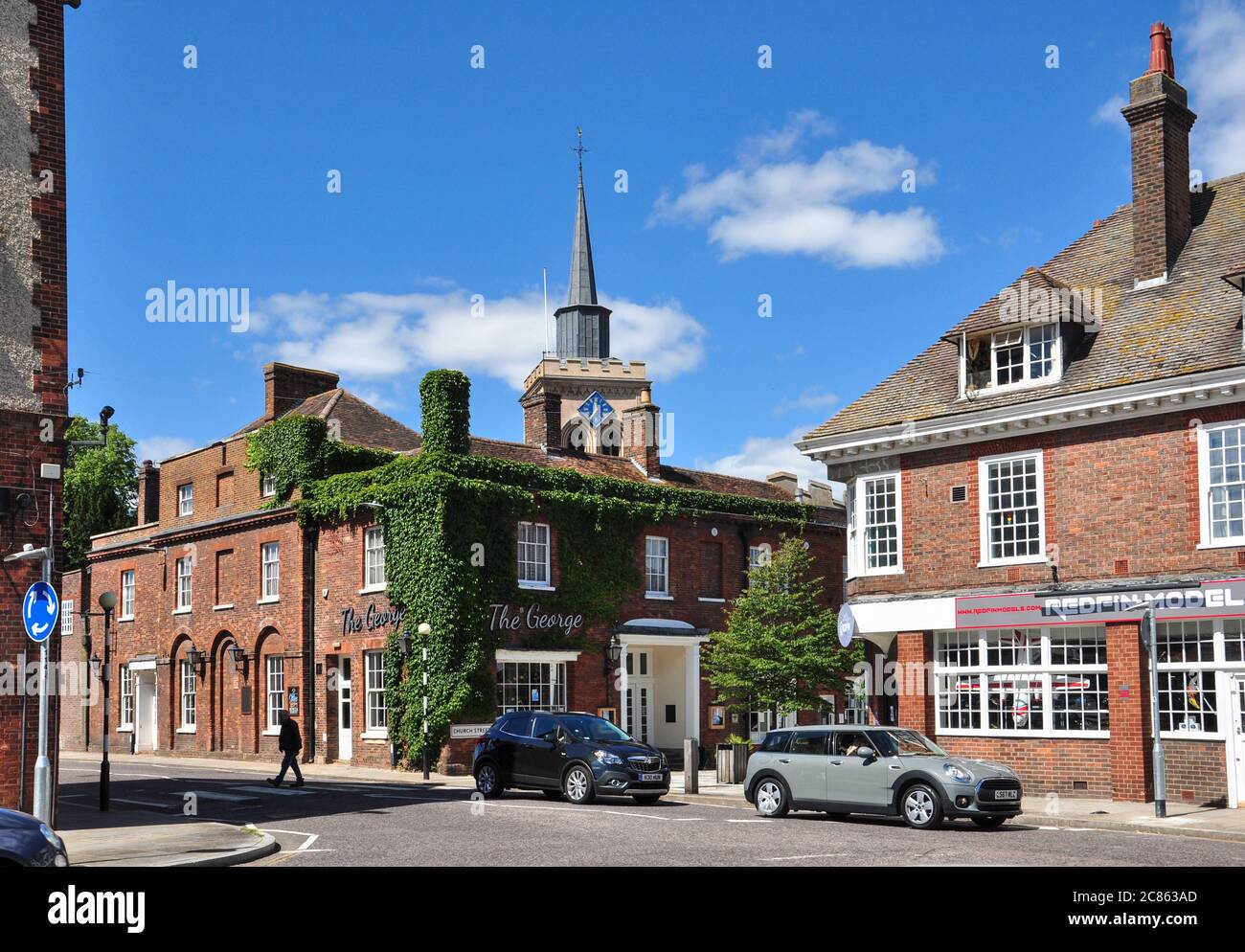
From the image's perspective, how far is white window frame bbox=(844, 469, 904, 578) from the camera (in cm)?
2730

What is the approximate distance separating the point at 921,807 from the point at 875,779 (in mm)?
876

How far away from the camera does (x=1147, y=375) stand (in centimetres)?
2328

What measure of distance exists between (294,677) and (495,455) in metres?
8.62

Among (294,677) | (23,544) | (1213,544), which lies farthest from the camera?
(294,677)

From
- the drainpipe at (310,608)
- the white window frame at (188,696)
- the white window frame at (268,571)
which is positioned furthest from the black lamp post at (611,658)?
the white window frame at (188,696)

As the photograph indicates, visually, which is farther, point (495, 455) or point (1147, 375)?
point (495, 455)

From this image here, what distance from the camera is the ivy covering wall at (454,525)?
3341 cm

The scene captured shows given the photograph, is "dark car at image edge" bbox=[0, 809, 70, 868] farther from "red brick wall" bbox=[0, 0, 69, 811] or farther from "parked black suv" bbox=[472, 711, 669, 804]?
"parked black suv" bbox=[472, 711, 669, 804]

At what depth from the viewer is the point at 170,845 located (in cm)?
1630

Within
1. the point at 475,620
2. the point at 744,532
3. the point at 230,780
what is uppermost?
the point at 744,532

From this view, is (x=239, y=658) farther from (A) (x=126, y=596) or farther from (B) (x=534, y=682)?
(B) (x=534, y=682)

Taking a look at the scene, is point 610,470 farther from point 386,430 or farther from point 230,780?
point 230,780

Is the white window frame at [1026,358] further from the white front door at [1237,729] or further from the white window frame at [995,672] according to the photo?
the white front door at [1237,729]

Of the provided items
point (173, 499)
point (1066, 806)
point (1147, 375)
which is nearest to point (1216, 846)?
point (1066, 806)
